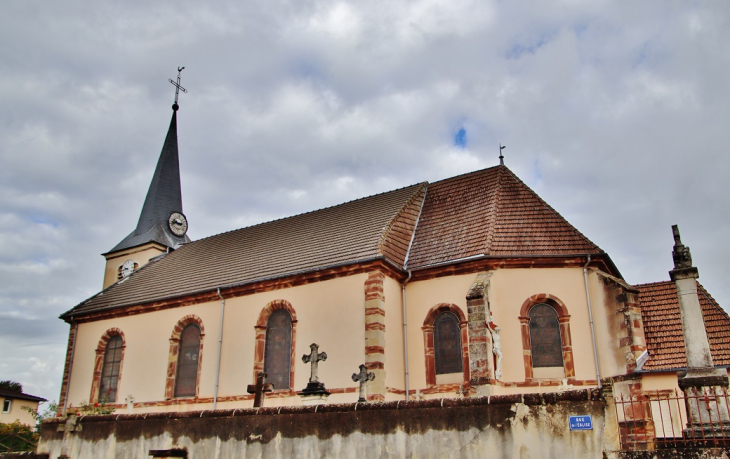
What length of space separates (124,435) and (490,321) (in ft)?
31.1

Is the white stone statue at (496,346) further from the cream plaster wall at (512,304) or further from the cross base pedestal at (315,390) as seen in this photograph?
the cross base pedestal at (315,390)

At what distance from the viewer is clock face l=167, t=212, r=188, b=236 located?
30328 millimetres

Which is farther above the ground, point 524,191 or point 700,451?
point 524,191

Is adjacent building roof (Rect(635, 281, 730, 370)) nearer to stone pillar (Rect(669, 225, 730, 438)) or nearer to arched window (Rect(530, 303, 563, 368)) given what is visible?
arched window (Rect(530, 303, 563, 368))

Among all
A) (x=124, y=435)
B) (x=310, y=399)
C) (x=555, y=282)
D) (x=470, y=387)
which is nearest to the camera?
(x=124, y=435)

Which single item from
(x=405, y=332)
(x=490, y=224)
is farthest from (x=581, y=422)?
(x=490, y=224)

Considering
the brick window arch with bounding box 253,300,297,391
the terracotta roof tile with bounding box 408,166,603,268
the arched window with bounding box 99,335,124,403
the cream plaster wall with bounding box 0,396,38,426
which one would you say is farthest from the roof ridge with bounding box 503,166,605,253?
the cream plaster wall with bounding box 0,396,38,426

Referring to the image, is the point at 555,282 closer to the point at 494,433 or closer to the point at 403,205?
the point at 403,205

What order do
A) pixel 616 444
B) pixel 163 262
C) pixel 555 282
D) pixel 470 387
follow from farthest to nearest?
pixel 163 262
pixel 555 282
pixel 470 387
pixel 616 444

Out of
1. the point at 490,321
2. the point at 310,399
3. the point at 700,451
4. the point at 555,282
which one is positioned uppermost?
the point at 555,282

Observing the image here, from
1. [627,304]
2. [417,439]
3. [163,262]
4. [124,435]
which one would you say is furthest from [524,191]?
[163,262]

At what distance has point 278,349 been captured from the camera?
18531 millimetres

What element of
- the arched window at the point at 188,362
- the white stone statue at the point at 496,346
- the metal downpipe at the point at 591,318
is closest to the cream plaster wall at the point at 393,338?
the white stone statue at the point at 496,346

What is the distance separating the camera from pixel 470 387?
1493cm
